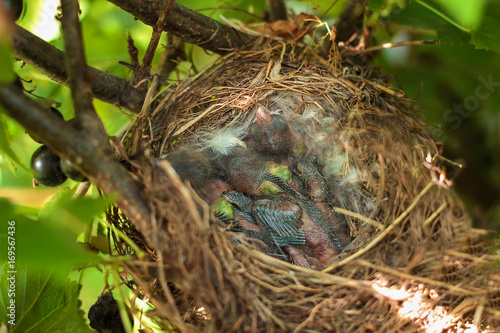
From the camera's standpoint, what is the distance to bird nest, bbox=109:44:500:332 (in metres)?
0.86

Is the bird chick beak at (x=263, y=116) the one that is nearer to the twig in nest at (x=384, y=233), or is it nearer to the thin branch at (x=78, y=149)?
the twig in nest at (x=384, y=233)

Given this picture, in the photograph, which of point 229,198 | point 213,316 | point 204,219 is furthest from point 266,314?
point 229,198

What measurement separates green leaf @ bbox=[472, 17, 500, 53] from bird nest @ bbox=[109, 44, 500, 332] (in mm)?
294

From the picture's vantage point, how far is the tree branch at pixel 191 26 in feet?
3.50

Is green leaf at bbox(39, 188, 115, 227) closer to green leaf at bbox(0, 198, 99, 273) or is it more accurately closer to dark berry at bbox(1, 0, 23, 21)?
green leaf at bbox(0, 198, 99, 273)

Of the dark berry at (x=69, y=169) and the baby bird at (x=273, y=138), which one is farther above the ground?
the baby bird at (x=273, y=138)

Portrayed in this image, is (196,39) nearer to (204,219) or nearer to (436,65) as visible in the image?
(204,219)

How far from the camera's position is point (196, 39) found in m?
1.25

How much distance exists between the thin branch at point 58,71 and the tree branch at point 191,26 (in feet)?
0.63

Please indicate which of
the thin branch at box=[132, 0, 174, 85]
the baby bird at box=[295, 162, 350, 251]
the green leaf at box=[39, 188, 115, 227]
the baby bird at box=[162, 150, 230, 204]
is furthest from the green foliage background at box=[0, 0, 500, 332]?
the baby bird at box=[295, 162, 350, 251]

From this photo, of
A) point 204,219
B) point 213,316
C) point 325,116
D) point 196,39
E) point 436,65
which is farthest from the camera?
point 436,65

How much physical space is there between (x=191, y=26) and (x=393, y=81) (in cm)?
74

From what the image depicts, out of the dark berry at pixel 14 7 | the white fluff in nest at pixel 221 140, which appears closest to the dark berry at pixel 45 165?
the dark berry at pixel 14 7

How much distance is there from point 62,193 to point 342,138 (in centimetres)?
82
